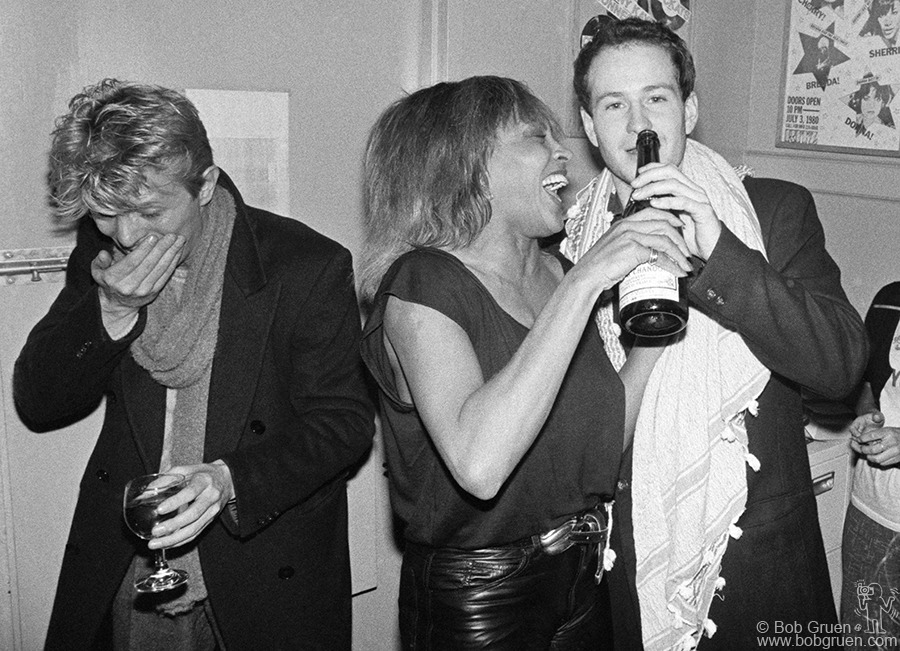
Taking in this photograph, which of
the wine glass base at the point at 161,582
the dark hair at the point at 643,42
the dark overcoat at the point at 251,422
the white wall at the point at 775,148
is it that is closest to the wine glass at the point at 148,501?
the wine glass base at the point at 161,582

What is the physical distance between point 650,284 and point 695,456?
495mm

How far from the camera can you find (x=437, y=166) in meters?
1.57

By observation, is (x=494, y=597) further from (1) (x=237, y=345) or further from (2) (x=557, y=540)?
(1) (x=237, y=345)

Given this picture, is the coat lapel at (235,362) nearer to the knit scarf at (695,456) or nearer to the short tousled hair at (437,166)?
the short tousled hair at (437,166)

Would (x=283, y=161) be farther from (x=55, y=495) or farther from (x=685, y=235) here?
(x=685, y=235)

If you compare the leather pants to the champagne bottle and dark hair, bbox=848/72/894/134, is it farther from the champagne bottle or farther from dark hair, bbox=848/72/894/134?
dark hair, bbox=848/72/894/134

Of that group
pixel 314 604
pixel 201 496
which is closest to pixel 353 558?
pixel 314 604

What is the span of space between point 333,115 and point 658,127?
3.52 ft

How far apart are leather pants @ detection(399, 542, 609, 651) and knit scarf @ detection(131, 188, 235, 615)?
0.49m

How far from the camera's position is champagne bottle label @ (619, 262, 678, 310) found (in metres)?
1.30

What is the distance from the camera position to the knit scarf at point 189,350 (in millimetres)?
1756

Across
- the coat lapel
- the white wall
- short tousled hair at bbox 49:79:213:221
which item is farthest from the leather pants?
the white wall

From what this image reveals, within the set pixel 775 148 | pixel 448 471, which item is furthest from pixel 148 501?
pixel 775 148

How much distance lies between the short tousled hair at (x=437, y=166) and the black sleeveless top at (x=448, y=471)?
0.06 meters
